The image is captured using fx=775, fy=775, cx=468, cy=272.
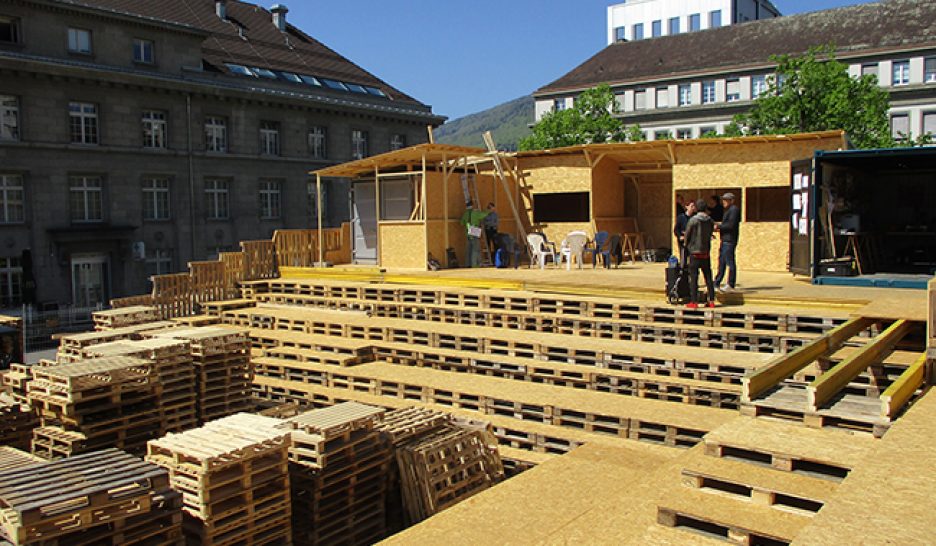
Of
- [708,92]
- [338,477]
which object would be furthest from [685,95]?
[338,477]

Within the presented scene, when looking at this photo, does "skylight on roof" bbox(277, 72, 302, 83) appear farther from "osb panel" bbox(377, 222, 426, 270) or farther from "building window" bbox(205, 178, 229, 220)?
"osb panel" bbox(377, 222, 426, 270)

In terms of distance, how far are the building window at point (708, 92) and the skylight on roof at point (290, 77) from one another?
34026 millimetres

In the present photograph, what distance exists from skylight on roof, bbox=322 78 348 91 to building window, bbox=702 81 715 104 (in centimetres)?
3075

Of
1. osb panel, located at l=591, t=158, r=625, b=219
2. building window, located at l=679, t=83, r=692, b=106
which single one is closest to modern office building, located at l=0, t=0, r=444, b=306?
osb panel, located at l=591, t=158, r=625, b=219

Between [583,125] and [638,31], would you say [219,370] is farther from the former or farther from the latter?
[638,31]

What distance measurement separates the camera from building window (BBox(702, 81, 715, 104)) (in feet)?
206

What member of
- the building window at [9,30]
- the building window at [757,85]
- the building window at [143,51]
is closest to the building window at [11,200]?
the building window at [9,30]

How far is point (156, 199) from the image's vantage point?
38.0 m

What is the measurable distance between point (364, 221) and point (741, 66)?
153ft

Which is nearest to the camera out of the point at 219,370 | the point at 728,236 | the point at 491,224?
the point at 219,370

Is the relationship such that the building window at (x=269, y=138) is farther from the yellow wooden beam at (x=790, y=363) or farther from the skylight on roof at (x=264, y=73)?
the yellow wooden beam at (x=790, y=363)

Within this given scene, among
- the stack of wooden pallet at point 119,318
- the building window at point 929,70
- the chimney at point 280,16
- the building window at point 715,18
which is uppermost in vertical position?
the building window at point 715,18

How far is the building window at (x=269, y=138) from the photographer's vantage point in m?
42.9

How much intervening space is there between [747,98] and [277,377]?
54.3 metres
